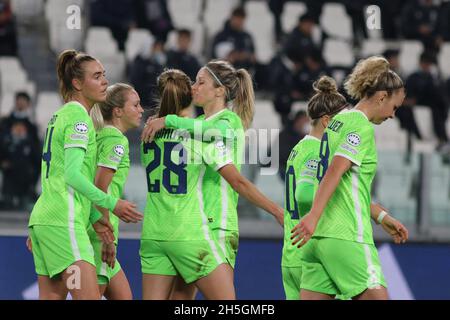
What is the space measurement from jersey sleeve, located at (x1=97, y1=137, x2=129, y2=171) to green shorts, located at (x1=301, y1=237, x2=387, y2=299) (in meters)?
1.30

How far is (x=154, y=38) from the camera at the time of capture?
40.4ft

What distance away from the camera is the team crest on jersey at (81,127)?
5098mm

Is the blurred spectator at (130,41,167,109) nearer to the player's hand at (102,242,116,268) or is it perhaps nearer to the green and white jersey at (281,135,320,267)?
the green and white jersey at (281,135,320,267)

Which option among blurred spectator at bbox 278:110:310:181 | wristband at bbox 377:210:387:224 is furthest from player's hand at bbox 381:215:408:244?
blurred spectator at bbox 278:110:310:181

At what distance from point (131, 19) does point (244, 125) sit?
660cm

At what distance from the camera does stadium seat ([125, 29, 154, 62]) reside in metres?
12.1

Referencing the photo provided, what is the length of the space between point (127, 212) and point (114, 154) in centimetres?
76

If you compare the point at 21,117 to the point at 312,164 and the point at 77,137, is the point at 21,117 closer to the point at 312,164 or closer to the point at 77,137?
the point at 312,164

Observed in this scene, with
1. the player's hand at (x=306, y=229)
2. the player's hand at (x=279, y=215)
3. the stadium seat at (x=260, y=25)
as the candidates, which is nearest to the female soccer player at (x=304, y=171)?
the player's hand at (x=279, y=215)

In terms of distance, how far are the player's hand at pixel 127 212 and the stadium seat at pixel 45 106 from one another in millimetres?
5359

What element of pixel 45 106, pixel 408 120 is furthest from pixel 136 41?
pixel 408 120

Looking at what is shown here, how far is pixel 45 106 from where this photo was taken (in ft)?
35.3

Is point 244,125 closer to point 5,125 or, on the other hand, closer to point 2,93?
point 5,125

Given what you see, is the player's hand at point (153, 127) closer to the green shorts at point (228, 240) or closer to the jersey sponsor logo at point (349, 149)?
the green shorts at point (228, 240)
